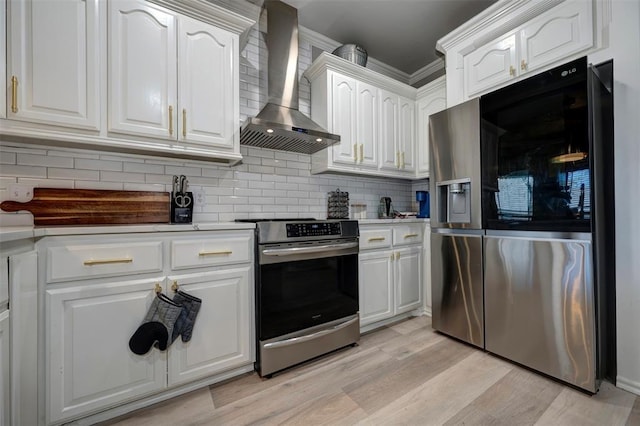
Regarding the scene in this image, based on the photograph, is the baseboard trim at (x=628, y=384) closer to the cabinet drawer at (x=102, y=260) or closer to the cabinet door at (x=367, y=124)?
the cabinet door at (x=367, y=124)

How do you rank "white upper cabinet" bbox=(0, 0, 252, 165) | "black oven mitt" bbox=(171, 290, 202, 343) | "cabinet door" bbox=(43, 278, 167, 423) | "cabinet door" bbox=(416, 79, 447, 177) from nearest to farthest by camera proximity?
"cabinet door" bbox=(43, 278, 167, 423), "white upper cabinet" bbox=(0, 0, 252, 165), "black oven mitt" bbox=(171, 290, 202, 343), "cabinet door" bbox=(416, 79, 447, 177)

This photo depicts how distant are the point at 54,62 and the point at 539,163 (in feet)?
9.23

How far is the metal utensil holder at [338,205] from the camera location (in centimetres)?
267

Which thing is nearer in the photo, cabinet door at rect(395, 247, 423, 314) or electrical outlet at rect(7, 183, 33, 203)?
electrical outlet at rect(7, 183, 33, 203)

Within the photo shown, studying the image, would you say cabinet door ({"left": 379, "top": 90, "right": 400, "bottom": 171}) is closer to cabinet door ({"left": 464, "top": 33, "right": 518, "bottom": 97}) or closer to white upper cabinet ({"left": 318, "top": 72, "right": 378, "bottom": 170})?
white upper cabinet ({"left": 318, "top": 72, "right": 378, "bottom": 170})

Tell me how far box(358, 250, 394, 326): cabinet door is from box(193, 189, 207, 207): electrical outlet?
1352 millimetres

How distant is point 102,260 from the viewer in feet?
4.25

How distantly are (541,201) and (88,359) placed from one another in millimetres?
2650

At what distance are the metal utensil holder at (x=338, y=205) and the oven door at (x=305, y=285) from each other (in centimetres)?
59

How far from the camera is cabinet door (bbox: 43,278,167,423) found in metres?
1.21

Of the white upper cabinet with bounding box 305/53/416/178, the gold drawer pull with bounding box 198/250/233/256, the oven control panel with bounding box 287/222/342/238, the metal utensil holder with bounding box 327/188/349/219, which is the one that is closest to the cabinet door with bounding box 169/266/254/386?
the gold drawer pull with bounding box 198/250/233/256

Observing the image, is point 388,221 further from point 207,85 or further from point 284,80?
point 207,85

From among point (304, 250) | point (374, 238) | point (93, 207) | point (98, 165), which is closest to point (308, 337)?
point (304, 250)

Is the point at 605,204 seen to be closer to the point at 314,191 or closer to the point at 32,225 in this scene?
the point at 314,191
